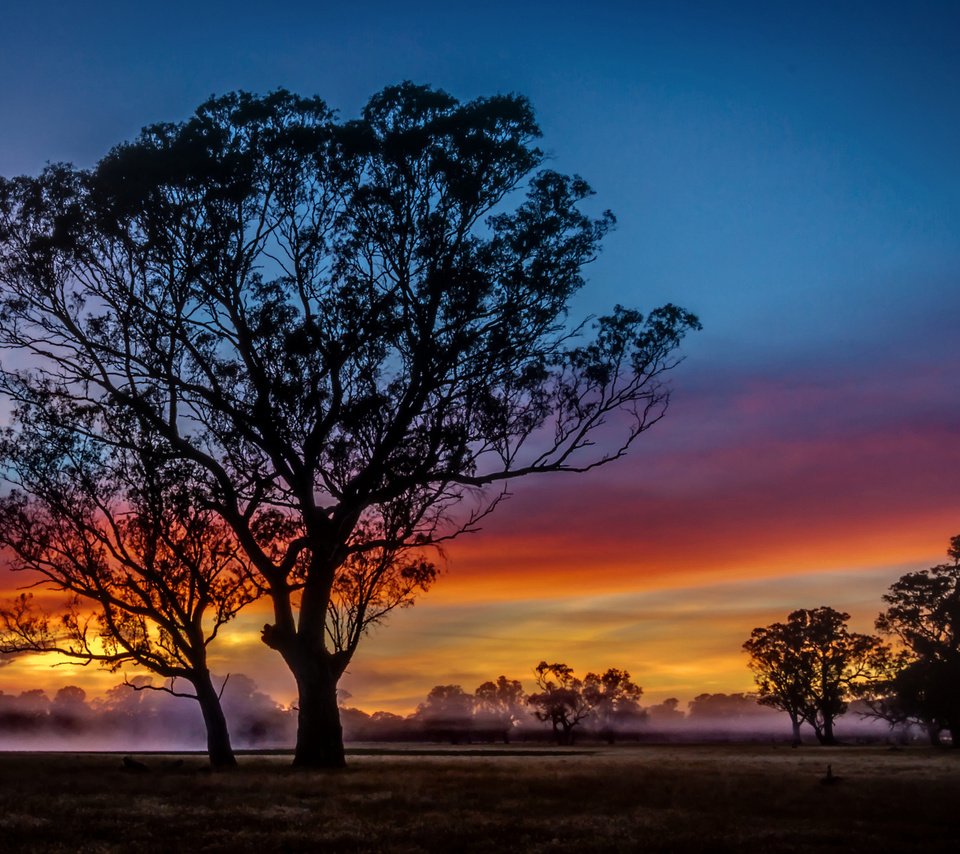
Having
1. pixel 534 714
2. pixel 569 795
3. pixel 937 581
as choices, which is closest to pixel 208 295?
pixel 569 795

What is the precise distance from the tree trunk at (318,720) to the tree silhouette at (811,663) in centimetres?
7443

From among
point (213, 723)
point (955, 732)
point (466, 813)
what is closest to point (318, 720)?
point (213, 723)

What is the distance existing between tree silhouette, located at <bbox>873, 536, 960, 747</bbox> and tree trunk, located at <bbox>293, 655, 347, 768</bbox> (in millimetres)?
55452

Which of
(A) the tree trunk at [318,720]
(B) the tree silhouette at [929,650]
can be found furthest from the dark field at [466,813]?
(B) the tree silhouette at [929,650]

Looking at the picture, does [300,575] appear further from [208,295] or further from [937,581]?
[937,581]

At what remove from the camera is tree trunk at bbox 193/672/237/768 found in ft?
135

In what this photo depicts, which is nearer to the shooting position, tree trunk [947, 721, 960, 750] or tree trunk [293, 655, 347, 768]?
tree trunk [293, 655, 347, 768]

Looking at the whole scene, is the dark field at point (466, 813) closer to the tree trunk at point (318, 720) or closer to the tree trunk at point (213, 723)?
the tree trunk at point (318, 720)

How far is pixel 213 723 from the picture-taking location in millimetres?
41531

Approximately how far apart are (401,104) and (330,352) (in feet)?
35.0

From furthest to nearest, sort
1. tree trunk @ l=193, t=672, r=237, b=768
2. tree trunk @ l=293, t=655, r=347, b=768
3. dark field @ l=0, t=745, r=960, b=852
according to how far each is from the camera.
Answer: tree trunk @ l=193, t=672, r=237, b=768 < tree trunk @ l=293, t=655, r=347, b=768 < dark field @ l=0, t=745, r=960, b=852

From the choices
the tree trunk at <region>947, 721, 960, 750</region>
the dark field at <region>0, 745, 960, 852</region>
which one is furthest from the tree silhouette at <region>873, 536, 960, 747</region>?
the dark field at <region>0, 745, 960, 852</region>

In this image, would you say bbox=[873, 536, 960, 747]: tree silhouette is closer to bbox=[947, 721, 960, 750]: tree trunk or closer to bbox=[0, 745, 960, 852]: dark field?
bbox=[947, 721, 960, 750]: tree trunk

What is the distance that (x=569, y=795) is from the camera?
84.1 feet
